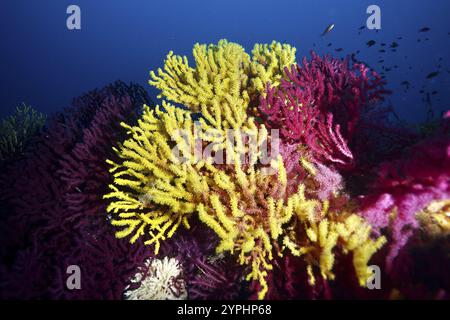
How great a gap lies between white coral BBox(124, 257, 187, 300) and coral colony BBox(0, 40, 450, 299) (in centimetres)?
1

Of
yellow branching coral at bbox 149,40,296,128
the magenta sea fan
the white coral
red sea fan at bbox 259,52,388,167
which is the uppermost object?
yellow branching coral at bbox 149,40,296,128

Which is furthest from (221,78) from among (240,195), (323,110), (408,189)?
(408,189)

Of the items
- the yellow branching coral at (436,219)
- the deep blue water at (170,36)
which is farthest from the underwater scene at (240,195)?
the deep blue water at (170,36)

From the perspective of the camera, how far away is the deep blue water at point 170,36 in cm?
4597

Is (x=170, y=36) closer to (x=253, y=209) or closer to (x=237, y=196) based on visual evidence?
(x=237, y=196)

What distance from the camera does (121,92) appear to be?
263 inches

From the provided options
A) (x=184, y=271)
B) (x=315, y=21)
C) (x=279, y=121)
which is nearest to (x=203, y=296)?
(x=184, y=271)

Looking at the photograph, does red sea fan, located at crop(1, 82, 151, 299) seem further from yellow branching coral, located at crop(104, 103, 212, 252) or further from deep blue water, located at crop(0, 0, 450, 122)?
deep blue water, located at crop(0, 0, 450, 122)

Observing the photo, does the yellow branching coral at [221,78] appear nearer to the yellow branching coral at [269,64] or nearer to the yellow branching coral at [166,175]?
the yellow branching coral at [269,64]

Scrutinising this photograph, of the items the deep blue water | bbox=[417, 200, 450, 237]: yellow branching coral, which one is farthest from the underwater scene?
the deep blue water

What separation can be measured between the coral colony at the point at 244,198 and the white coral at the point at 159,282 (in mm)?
15

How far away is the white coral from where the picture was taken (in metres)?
3.01

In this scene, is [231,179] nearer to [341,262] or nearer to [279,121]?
[279,121]
